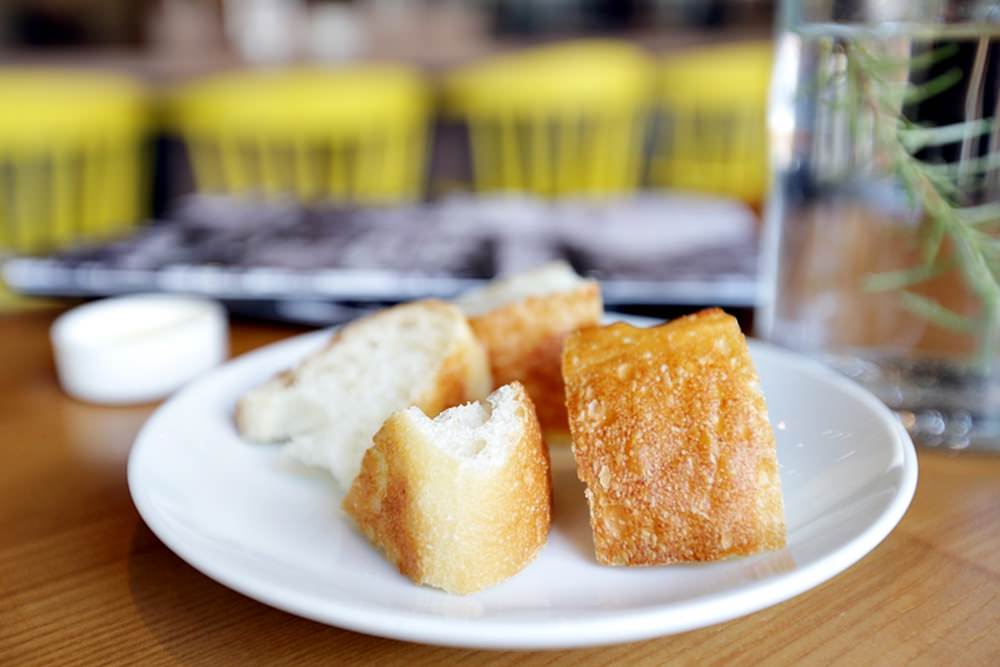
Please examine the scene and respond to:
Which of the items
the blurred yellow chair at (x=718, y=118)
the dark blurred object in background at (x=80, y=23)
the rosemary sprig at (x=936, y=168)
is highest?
the dark blurred object in background at (x=80, y=23)

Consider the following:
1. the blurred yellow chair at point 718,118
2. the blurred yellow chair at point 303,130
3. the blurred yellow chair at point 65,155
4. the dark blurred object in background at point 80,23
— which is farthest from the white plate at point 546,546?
the dark blurred object in background at point 80,23

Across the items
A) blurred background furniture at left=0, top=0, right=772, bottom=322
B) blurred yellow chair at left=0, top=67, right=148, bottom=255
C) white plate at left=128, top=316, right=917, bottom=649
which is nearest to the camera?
white plate at left=128, top=316, right=917, bottom=649

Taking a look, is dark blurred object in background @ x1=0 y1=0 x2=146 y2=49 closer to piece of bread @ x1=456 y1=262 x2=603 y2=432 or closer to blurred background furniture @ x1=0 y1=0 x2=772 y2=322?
blurred background furniture @ x1=0 y1=0 x2=772 y2=322

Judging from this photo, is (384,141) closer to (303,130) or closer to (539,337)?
(303,130)

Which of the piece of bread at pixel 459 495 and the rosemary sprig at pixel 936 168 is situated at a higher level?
the rosemary sprig at pixel 936 168

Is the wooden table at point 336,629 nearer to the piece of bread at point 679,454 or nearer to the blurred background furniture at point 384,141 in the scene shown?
the piece of bread at point 679,454

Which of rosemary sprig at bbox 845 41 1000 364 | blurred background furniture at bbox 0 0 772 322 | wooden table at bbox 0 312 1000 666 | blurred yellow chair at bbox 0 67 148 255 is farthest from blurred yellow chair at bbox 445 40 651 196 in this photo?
wooden table at bbox 0 312 1000 666
